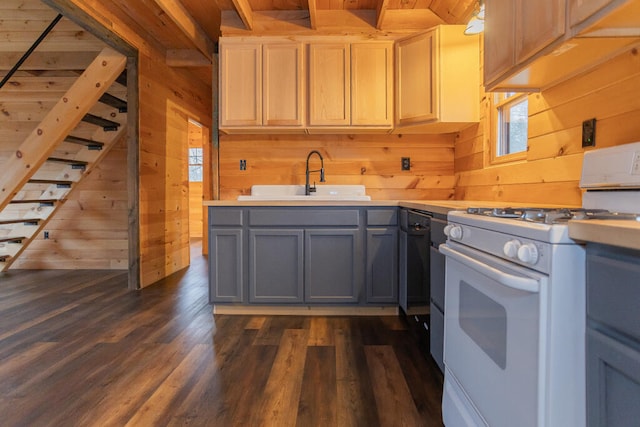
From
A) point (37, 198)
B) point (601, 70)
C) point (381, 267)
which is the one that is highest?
point (601, 70)

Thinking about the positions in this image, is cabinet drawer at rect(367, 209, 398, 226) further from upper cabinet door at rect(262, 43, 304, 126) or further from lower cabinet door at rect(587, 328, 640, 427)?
lower cabinet door at rect(587, 328, 640, 427)

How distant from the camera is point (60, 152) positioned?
4.57m

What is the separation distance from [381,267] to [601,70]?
1.73 meters

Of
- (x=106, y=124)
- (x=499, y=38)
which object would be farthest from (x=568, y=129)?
(x=106, y=124)

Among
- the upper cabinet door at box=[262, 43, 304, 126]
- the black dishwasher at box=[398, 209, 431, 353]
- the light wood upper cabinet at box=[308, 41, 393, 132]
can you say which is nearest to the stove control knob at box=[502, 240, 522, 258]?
the black dishwasher at box=[398, 209, 431, 353]

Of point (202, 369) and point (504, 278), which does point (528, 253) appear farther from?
point (202, 369)

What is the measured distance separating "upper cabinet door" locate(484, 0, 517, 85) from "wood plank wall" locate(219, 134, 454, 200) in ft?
4.76

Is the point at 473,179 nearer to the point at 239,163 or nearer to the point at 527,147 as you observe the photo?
the point at 527,147

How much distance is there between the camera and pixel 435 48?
288cm

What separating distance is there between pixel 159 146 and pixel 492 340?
4018 millimetres

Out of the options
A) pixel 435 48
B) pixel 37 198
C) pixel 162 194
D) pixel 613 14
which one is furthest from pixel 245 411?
pixel 37 198

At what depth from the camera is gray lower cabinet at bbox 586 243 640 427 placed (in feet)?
2.16

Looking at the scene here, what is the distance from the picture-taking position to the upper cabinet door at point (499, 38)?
1681mm

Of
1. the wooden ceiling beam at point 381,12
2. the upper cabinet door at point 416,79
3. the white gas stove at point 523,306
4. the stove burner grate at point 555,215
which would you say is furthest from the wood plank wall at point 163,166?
the stove burner grate at point 555,215
